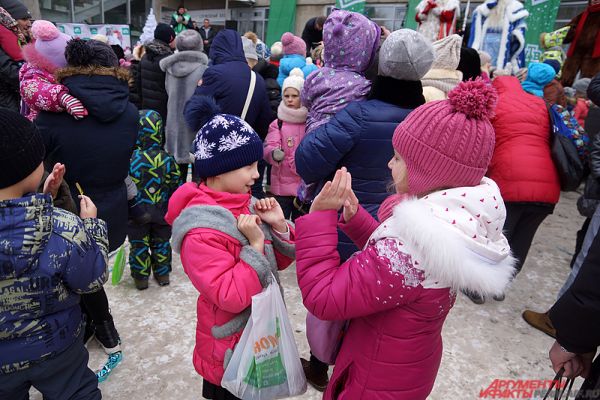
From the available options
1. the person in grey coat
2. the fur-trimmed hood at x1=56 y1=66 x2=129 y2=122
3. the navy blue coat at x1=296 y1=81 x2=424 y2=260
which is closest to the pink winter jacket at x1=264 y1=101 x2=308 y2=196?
the person in grey coat

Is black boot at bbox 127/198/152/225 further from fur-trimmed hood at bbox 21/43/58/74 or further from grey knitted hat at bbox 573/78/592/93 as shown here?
grey knitted hat at bbox 573/78/592/93

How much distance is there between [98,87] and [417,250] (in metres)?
2.06

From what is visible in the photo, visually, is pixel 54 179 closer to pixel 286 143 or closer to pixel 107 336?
pixel 107 336

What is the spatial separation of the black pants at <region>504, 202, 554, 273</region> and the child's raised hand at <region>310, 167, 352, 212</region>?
2497mm

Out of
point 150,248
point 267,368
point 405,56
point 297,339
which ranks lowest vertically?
point 297,339

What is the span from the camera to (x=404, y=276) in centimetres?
116

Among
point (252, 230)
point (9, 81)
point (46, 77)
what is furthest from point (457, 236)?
point (9, 81)

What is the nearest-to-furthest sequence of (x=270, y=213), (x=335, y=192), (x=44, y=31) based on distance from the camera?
1. (x=335, y=192)
2. (x=270, y=213)
3. (x=44, y=31)

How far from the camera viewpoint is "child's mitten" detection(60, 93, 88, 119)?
7.09 feet

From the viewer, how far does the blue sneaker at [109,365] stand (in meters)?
2.38

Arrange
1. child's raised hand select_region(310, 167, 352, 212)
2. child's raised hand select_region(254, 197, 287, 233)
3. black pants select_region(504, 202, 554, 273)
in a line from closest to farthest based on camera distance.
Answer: child's raised hand select_region(310, 167, 352, 212) < child's raised hand select_region(254, 197, 287, 233) < black pants select_region(504, 202, 554, 273)

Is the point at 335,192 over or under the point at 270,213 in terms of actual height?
over

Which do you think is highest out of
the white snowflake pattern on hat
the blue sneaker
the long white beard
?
the long white beard

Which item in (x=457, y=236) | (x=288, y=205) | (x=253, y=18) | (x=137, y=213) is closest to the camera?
(x=457, y=236)
